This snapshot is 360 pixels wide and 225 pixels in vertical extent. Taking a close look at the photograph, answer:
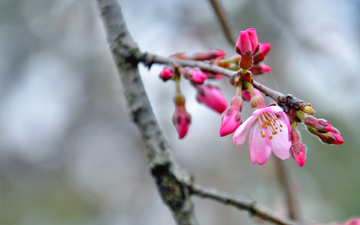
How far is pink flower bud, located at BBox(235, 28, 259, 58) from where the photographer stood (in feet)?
2.23

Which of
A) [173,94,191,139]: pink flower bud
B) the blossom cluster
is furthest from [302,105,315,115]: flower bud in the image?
[173,94,191,139]: pink flower bud

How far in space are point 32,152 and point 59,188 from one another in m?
1.14

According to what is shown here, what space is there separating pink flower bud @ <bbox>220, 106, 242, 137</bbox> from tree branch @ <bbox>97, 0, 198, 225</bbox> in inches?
9.4

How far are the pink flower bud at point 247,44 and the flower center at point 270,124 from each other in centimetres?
26

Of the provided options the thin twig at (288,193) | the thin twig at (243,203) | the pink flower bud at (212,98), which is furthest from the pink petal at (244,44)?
the thin twig at (288,193)

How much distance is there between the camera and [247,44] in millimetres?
687

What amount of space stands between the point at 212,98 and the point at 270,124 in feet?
0.84

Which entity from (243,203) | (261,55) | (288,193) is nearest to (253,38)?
(261,55)

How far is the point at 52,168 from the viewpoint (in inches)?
219

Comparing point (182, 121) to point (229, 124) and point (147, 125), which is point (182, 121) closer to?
point (147, 125)

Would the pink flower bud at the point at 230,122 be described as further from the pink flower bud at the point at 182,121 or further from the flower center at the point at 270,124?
the pink flower bud at the point at 182,121

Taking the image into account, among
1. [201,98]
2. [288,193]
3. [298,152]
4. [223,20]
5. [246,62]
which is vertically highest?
[223,20]

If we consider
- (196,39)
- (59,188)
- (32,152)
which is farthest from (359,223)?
(59,188)

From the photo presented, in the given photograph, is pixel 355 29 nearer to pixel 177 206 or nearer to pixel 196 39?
pixel 196 39
